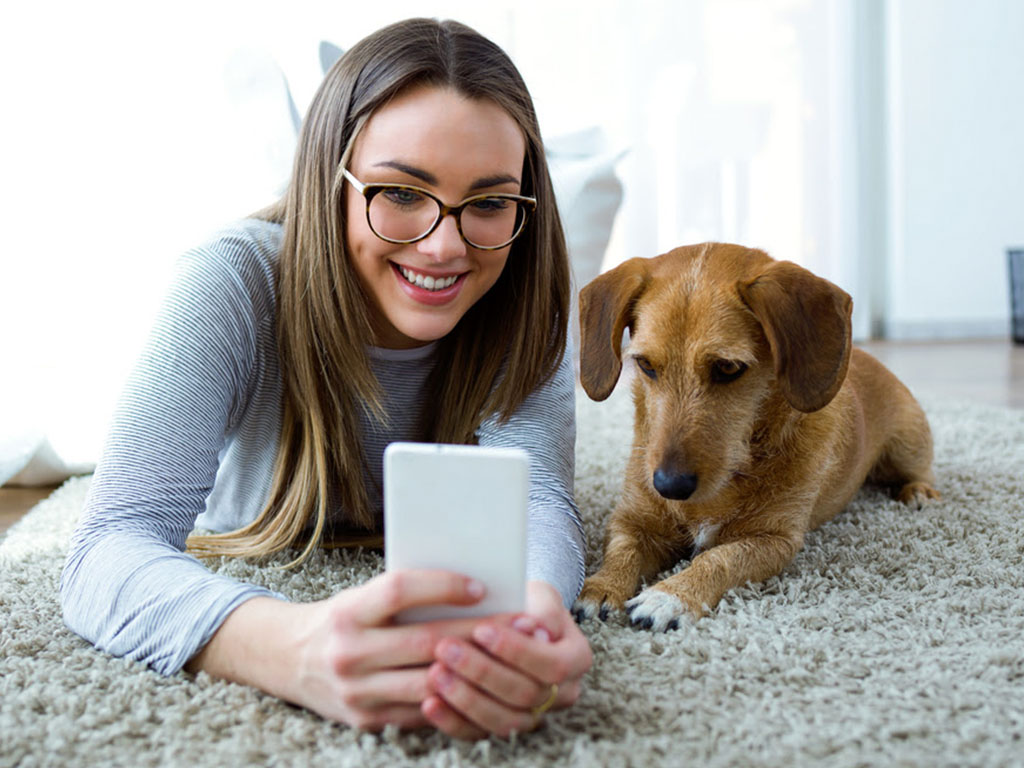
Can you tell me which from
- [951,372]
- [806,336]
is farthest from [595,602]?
[951,372]

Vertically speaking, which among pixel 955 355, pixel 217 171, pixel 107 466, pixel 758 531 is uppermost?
pixel 217 171

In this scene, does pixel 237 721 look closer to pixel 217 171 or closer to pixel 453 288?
pixel 453 288

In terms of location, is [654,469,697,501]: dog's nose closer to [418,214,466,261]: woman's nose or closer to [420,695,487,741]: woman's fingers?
[418,214,466,261]: woman's nose

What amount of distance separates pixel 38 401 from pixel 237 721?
5.63 feet

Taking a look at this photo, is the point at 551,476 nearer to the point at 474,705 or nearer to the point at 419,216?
the point at 419,216

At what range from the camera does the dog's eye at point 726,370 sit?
1445mm

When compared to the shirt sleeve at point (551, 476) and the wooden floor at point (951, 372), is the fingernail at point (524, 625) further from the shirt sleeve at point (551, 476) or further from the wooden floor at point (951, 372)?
the wooden floor at point (951, 372)

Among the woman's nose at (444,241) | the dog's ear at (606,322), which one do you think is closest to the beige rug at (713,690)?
the dog's ear at (606,322)

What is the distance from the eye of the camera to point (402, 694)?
0.90 metres

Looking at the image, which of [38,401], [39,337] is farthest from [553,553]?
[39,337]

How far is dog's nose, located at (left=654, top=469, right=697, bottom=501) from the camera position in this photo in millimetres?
1380

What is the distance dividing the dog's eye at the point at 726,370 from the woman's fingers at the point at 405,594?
2.28ft

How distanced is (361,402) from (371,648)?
716 millimetres

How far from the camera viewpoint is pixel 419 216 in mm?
1327
